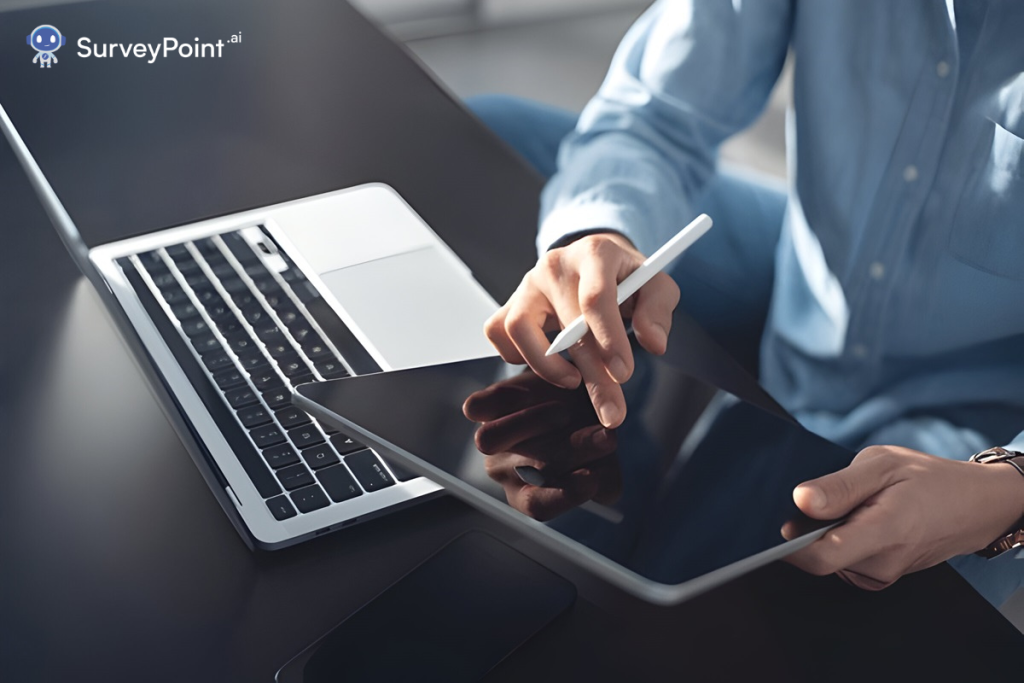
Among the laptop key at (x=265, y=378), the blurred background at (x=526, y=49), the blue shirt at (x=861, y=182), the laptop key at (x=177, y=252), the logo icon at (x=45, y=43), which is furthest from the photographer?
the blurred background at (x=526, y=49)

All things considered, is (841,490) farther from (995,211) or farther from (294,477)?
(995,211)

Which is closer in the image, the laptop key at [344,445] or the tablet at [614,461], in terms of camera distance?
the tablet at [614,461]

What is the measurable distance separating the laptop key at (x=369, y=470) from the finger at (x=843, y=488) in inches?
9.5

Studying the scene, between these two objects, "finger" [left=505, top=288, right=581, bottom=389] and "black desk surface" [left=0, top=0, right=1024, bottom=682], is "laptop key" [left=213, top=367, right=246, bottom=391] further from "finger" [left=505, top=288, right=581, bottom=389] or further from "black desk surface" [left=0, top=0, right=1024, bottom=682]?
"finger" [left=505, top=288, right=581, bottom=389]

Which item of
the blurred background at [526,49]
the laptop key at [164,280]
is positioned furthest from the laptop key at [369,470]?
the blurred background at [526,49]

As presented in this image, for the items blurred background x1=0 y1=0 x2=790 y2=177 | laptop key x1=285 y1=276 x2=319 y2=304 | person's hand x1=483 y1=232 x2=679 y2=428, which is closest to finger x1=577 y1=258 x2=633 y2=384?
person's hand x1=483 y1=232 x2=679 y2=428

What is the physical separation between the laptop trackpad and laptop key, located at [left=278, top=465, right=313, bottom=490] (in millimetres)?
114

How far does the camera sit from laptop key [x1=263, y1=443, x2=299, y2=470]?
574 mm

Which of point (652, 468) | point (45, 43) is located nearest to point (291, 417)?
point (652, 468)

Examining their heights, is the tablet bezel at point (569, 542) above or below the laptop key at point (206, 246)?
below

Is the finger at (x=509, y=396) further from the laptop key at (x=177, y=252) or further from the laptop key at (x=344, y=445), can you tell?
the laptop key at (x=177, y=252)

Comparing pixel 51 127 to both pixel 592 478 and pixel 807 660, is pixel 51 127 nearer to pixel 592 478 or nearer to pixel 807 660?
pixel 592 478

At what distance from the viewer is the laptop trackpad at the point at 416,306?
69cm

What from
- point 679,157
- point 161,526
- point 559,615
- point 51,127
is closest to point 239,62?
point 51,127
